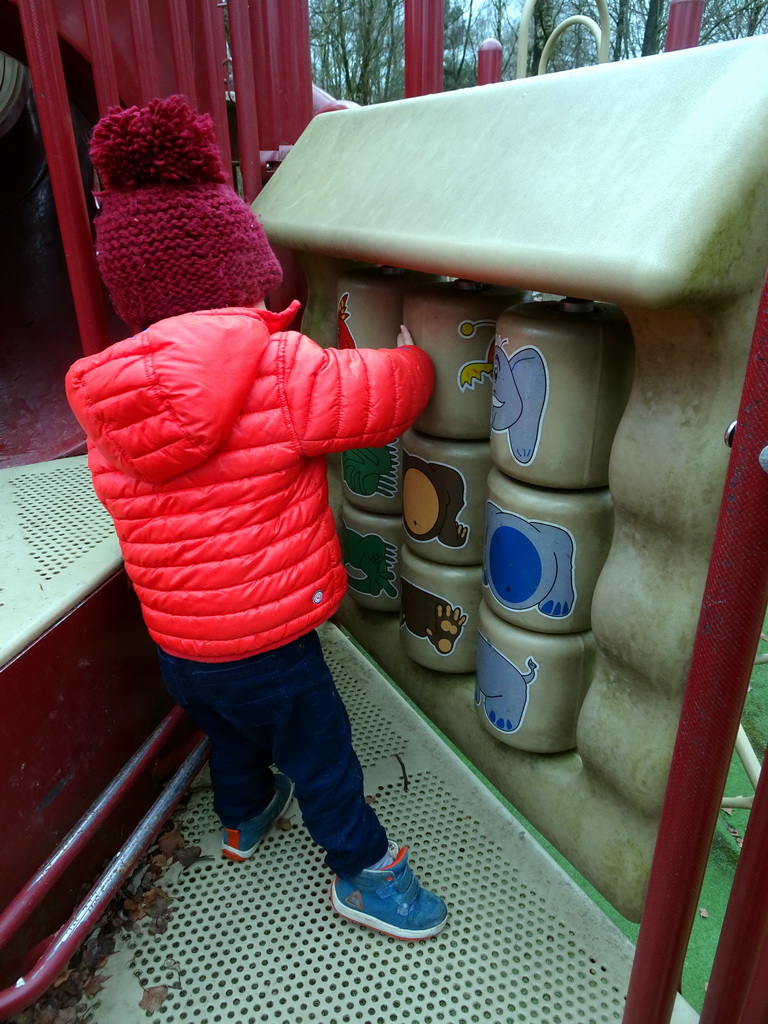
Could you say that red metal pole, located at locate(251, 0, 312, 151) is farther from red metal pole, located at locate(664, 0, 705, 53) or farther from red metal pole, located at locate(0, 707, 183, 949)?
red metal pole, located at locate(0, 707, 183, 949)

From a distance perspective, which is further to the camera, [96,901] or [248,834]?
[248,834]

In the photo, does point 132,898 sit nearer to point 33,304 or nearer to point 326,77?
point 33,304

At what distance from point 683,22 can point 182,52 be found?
3.29 feet

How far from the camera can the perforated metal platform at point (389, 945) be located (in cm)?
113

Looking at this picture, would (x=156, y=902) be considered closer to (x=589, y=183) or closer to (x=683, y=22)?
(x=589, y=183)

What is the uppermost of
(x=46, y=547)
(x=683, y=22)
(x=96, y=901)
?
(x=683, y=22)

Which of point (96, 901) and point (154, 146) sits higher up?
point (154, 146)

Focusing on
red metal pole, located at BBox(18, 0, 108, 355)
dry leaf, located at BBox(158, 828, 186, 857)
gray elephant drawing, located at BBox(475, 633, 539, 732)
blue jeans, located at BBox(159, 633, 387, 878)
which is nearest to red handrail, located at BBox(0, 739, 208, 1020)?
dry leaf, located at BBox(158, 828, 186, 857)

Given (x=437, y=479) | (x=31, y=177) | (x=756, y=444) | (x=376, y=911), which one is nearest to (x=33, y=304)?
(x=31, y=177)

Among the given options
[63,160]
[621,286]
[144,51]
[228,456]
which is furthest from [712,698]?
[144,51]

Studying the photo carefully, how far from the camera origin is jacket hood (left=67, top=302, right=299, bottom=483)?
95cm

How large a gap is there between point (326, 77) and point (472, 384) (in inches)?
296

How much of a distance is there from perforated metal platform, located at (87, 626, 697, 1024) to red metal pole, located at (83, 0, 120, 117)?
1.32 meters

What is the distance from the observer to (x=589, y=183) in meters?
0.91
